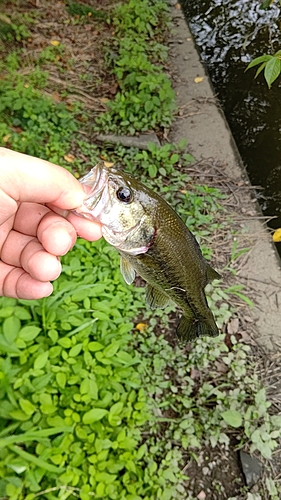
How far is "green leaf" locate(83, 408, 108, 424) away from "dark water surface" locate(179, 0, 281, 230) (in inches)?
98.3

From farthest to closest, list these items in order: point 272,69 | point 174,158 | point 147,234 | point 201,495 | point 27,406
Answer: point 174,158 → point 201,495 → point 27,406 → point 272,69 → point 147,234

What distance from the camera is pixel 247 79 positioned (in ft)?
18.1

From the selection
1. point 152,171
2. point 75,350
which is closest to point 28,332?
point 75,350

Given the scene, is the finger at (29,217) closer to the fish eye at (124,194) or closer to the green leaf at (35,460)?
the fish eye at (124,194)

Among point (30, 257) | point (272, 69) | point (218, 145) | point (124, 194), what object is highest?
point (272, 69)

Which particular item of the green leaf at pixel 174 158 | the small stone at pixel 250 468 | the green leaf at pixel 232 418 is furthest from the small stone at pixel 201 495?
the green leaf at pixel 174 158

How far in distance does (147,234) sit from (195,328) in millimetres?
730

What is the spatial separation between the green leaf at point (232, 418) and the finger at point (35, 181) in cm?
196

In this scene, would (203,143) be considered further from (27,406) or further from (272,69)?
(27,406)

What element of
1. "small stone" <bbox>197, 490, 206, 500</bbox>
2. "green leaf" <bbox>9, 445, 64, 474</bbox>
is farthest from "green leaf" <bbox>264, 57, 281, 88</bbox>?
"small stone" <bbox>197, 490, 206, 500</bbox>

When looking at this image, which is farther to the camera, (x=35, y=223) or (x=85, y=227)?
(x=35, y=223)

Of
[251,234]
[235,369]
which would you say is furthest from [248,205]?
[235,369]

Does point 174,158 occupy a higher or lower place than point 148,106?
lower

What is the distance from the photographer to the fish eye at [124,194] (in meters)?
1.77
